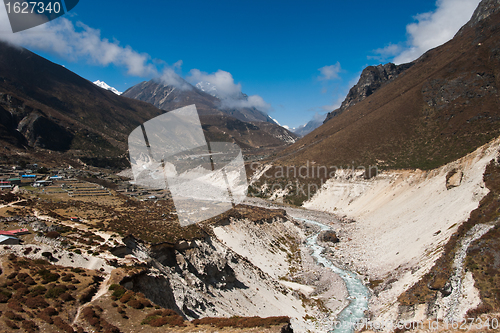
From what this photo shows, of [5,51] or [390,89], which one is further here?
[5,51]

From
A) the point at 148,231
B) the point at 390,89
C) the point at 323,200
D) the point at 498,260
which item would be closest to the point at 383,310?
the point at 498,260

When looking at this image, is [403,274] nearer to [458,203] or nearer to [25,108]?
[458,203]

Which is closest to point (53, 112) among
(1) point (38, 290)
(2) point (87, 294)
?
(1) point (38, 290)

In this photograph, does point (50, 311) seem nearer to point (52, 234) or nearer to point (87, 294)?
point (87, 294)

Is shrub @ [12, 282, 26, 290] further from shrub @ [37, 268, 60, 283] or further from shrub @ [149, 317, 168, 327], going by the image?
shrub @ [149, 317, 168, 327]

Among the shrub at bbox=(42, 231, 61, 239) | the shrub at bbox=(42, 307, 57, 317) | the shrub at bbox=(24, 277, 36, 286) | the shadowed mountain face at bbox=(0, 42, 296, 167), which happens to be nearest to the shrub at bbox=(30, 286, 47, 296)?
the shrub at bbox=(24, 277, 36, 286)

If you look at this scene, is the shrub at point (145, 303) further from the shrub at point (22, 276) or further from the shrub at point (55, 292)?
the shrub at point (22, 276)
